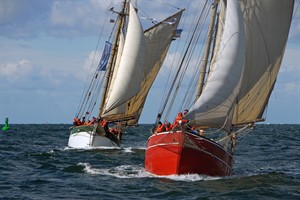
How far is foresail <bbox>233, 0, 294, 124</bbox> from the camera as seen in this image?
109 feet

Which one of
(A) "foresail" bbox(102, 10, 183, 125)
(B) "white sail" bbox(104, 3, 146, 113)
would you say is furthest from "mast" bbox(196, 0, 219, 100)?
(A) "foresail" bbox(102, 10, 183, 125)

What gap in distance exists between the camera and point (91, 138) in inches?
2117

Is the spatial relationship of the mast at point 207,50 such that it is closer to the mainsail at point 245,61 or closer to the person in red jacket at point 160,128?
the mainsail at point 245,61

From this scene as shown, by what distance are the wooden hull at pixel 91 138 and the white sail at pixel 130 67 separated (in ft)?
6.72

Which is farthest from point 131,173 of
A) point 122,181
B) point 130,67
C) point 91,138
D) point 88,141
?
point 88,141

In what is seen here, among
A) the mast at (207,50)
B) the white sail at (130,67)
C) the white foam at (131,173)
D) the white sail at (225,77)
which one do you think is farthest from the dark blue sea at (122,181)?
the white sail at (130,67)

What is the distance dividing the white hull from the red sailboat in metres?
20.6

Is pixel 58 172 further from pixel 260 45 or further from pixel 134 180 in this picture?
pixel 260 45

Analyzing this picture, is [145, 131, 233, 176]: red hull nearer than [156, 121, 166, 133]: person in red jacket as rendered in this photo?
Yes

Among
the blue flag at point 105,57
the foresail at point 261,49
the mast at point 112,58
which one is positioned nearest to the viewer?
the foresail at point 261,49

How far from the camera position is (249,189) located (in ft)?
90.2

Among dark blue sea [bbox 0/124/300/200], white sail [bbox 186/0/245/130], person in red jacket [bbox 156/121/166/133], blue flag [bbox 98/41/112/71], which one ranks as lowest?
dark blue sea [bbox 0/124/300/200]

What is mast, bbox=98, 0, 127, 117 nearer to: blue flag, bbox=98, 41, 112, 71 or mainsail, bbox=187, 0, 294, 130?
blue flag, bbox=98, 41, 112, 71

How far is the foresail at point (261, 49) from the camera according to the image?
33.2 m
